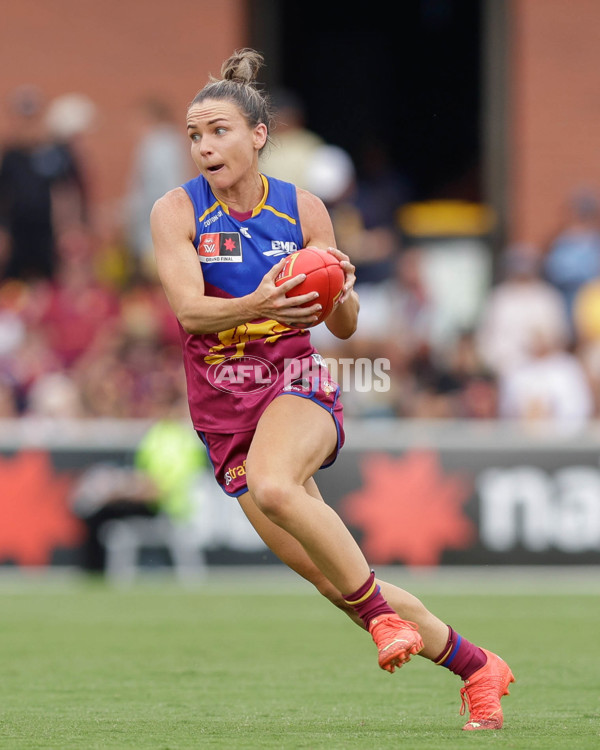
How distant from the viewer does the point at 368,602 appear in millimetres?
4969

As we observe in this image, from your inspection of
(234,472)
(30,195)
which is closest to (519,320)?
(30,195)

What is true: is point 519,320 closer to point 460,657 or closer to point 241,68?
point 241,68

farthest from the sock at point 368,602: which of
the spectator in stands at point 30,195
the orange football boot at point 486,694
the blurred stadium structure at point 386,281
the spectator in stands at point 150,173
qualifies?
the spectator in stands at point 30,195

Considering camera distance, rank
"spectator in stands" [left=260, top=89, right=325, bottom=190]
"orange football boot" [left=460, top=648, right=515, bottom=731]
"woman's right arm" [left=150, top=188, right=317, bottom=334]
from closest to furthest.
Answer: "woman's right arm" [left=150, top=188, right=317, bottom=334] → "orange football boot" [left=460, top=648, right=515, bottom=731] → "spectator in stands" [left=260, top=89, right=325, bottom=190]

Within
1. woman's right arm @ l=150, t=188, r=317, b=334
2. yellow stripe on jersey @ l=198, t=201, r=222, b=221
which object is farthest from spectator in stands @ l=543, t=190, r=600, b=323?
woman's right arm @ l=150, t=188, r=317, b=334

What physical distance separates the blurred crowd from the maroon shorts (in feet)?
22.6

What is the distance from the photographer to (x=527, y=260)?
13.4m

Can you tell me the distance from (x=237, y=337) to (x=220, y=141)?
0.70 metres

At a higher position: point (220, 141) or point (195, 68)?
point (195, 68)

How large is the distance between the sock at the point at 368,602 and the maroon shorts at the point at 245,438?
1.66 ft

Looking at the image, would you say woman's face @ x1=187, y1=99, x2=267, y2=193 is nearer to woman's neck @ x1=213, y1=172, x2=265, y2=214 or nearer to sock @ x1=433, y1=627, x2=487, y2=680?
woman's neck @ x1=213, y1=172, x2=265, y2=214

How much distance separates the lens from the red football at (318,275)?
16.3 ft

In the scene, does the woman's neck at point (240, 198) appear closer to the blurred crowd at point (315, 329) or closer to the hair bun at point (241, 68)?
the hair bun at point (241, 68)

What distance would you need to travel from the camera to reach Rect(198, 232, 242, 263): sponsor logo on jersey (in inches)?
205
